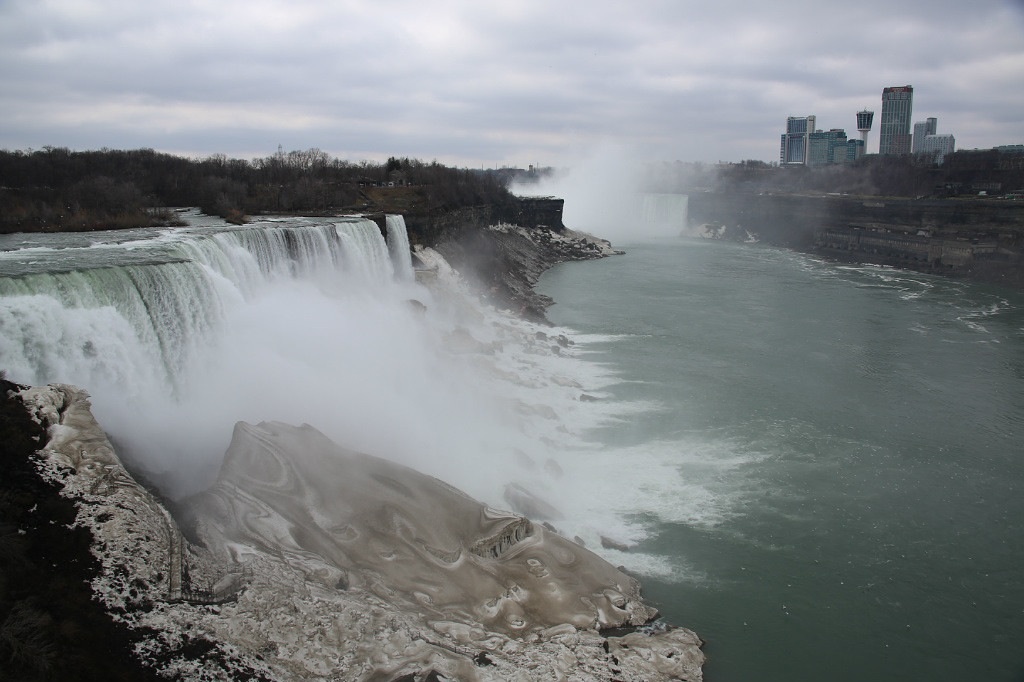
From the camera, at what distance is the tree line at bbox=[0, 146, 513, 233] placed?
66.0ft

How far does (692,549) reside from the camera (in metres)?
10.5

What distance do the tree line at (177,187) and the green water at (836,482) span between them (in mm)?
12191

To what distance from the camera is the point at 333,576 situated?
7617 millimetres

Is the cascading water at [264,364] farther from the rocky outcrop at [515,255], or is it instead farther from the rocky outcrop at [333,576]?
the rocky outcrop at [515,255]

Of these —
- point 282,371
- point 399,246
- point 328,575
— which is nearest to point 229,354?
point 282,371

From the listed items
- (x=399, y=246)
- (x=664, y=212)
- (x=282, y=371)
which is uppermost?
(x=664, y=212)

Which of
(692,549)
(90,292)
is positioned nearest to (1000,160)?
(692,549)

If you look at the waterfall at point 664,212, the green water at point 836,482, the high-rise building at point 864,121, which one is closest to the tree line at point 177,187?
the green water at point 836,482

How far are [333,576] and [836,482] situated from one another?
884 cm

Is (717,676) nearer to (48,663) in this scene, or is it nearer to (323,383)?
(48,663)

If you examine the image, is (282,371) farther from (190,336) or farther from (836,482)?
(836,482)

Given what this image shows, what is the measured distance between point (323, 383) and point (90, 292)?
3831 mm

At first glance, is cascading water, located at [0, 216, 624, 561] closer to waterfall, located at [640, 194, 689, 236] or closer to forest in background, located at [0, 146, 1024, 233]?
forest in background, located at [0, 146, 1024, 233]

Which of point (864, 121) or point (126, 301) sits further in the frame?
point (864, 121)
